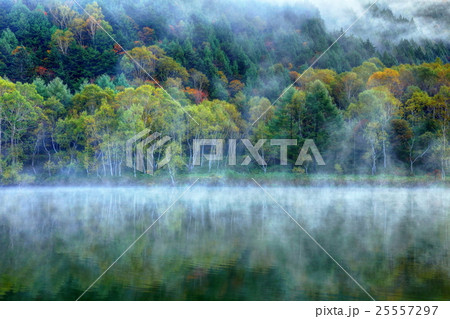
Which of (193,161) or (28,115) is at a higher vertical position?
(28,115)

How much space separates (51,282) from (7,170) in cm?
2738

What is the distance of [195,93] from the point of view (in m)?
54.5

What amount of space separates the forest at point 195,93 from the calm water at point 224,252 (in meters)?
14.8

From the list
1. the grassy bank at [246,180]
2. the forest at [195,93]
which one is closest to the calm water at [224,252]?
the grassy bank at [246,180]

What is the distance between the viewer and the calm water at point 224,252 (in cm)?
977

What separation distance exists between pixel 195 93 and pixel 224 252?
1675 inches

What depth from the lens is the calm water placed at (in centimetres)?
977

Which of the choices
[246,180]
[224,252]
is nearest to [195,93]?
[246,180]

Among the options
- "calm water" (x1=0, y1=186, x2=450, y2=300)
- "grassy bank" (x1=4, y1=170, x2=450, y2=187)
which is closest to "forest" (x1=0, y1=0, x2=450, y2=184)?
"grassy bank" (x1=4, y1=170, x2=450, y2=187)

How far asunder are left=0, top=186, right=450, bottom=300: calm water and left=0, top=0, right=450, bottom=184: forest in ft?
48.5

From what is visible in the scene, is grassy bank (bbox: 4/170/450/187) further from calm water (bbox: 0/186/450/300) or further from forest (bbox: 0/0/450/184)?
calm water (bbox: 0/186/450/300)
